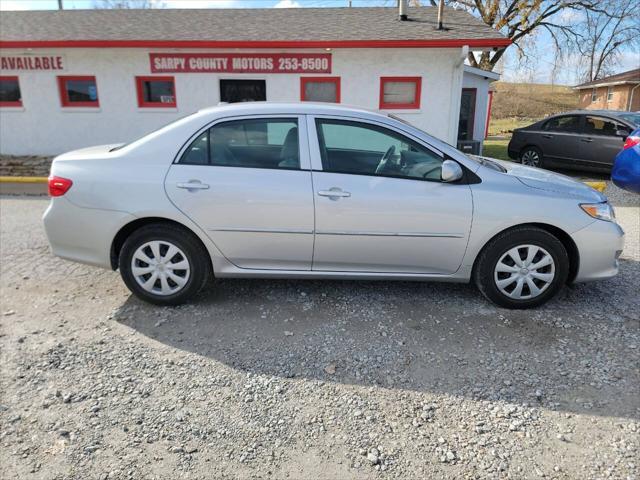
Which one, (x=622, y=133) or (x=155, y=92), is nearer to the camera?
(x=622, y=133)

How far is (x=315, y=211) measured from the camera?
3689 millimetres

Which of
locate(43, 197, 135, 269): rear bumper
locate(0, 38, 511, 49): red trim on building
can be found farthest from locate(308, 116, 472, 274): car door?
locate(0, 38, 511, 49): red trim on building

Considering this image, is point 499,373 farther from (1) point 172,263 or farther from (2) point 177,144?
(2) point 177,144

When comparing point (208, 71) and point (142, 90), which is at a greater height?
point (208, 71)

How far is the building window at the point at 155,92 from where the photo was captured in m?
10.4

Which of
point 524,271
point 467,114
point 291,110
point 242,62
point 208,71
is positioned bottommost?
point 524,271

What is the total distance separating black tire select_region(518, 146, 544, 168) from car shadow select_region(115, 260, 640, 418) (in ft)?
24.3

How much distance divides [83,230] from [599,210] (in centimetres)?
429

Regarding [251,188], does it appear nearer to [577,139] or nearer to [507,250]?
[507,250]

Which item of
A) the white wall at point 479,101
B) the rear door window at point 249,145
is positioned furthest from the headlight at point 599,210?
the white wall at point 479,101

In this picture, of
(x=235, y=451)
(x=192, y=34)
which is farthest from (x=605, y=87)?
(x=235, y=451)

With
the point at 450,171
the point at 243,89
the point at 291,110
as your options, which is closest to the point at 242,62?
the point at 243,89

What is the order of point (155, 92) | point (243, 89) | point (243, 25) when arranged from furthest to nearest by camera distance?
point (243, 25), point (155, 92), point (243, 89)

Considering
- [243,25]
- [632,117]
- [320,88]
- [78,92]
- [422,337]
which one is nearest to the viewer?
[422,337]
